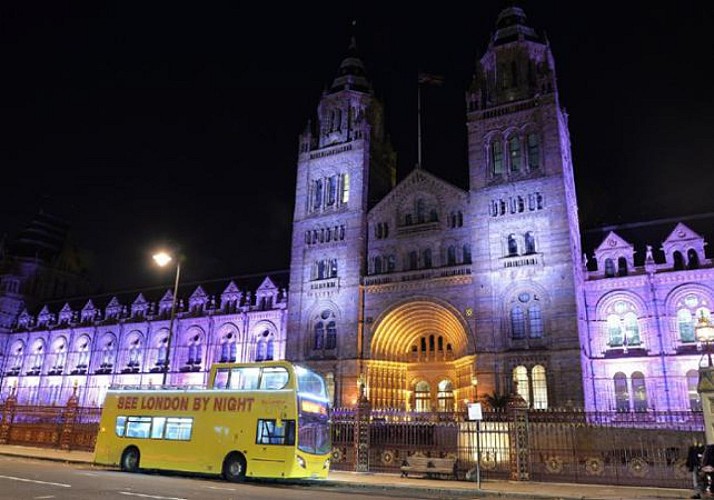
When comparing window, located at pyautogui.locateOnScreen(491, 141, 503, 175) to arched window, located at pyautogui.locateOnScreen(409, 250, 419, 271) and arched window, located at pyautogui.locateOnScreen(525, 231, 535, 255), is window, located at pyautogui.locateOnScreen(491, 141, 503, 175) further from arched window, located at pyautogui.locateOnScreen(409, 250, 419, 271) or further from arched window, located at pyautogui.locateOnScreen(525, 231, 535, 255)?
arched window, located at pyautogui.locateOnScreen(409, 250, 419, 271)

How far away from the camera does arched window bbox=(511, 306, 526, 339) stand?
4013 centimetres

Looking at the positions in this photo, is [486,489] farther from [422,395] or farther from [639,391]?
[422,395]

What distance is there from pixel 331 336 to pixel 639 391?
22.9 meters

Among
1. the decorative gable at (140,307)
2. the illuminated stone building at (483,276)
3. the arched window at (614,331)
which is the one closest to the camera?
the illuminated stone building at (483,276)

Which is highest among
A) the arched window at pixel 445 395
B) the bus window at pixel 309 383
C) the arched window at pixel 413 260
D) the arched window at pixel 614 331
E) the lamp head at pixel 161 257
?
the arched window at pixel 413 260

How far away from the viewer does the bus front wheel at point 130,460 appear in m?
23.0

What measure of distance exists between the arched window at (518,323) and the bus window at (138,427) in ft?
84.7

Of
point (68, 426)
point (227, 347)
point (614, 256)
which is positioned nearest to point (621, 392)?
point (614, 256)

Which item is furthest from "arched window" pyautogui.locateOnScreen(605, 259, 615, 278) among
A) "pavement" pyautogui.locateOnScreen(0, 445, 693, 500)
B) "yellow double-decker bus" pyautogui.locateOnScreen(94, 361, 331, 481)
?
"yellow double-decker bus" pyautogui.locateOnScreen(94, 361, 331, 481)

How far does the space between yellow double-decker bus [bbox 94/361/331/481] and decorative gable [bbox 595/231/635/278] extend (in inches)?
1111

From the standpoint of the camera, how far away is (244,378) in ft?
71.7

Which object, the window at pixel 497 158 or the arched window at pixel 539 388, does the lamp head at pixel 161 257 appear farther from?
the window at pixel 497 158

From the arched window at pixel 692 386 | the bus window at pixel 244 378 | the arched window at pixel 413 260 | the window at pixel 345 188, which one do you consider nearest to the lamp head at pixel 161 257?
Answer: the bus window at pixel 244 378

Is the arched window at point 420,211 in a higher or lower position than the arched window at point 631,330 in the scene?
higher
